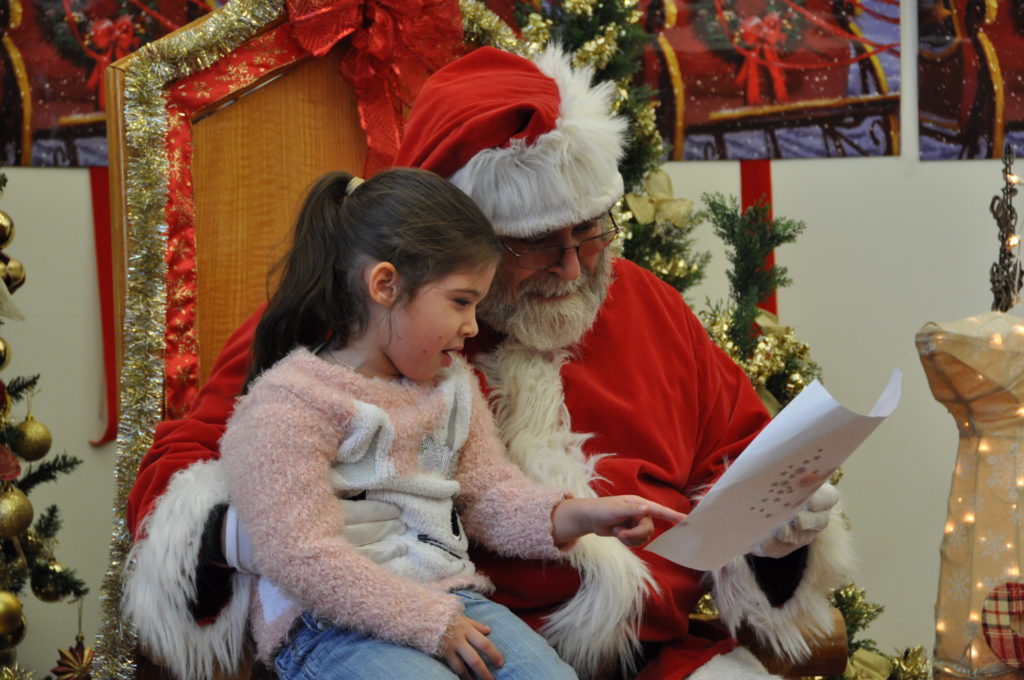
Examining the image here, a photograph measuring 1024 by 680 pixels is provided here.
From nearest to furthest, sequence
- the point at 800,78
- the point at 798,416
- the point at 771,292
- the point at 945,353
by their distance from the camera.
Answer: the point at 798,416 → the point at 945,353 → the point at 771,292 → the point at 800,78

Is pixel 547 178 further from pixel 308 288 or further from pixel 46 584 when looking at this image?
pixel 46 584

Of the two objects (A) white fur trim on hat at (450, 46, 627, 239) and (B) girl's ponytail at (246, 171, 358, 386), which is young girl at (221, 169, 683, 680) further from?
(A) white fur trim on hat at (450, 46, 627, 239)

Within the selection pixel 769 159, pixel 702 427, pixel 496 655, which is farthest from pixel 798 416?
pixel 769 159

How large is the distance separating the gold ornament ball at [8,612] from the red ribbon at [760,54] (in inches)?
100

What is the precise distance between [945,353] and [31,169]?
7.91 feet

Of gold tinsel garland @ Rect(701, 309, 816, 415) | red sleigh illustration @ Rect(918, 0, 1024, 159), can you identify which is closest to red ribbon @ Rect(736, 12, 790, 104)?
red sleigh illustration @ Rect(918, 0, 1024, 159)

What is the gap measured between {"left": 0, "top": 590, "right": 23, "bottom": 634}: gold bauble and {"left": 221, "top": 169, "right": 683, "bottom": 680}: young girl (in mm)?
1309

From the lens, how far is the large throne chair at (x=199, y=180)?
2217mm

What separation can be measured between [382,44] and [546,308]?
85 cm

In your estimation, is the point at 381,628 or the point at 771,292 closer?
the point at 381,628

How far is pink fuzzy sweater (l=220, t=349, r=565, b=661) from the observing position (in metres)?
1.39

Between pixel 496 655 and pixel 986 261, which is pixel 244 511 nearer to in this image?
pixel 496 655

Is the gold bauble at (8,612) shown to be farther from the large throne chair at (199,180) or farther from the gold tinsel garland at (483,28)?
the gold tinsel garland at (483,28)

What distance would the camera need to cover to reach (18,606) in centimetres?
261
